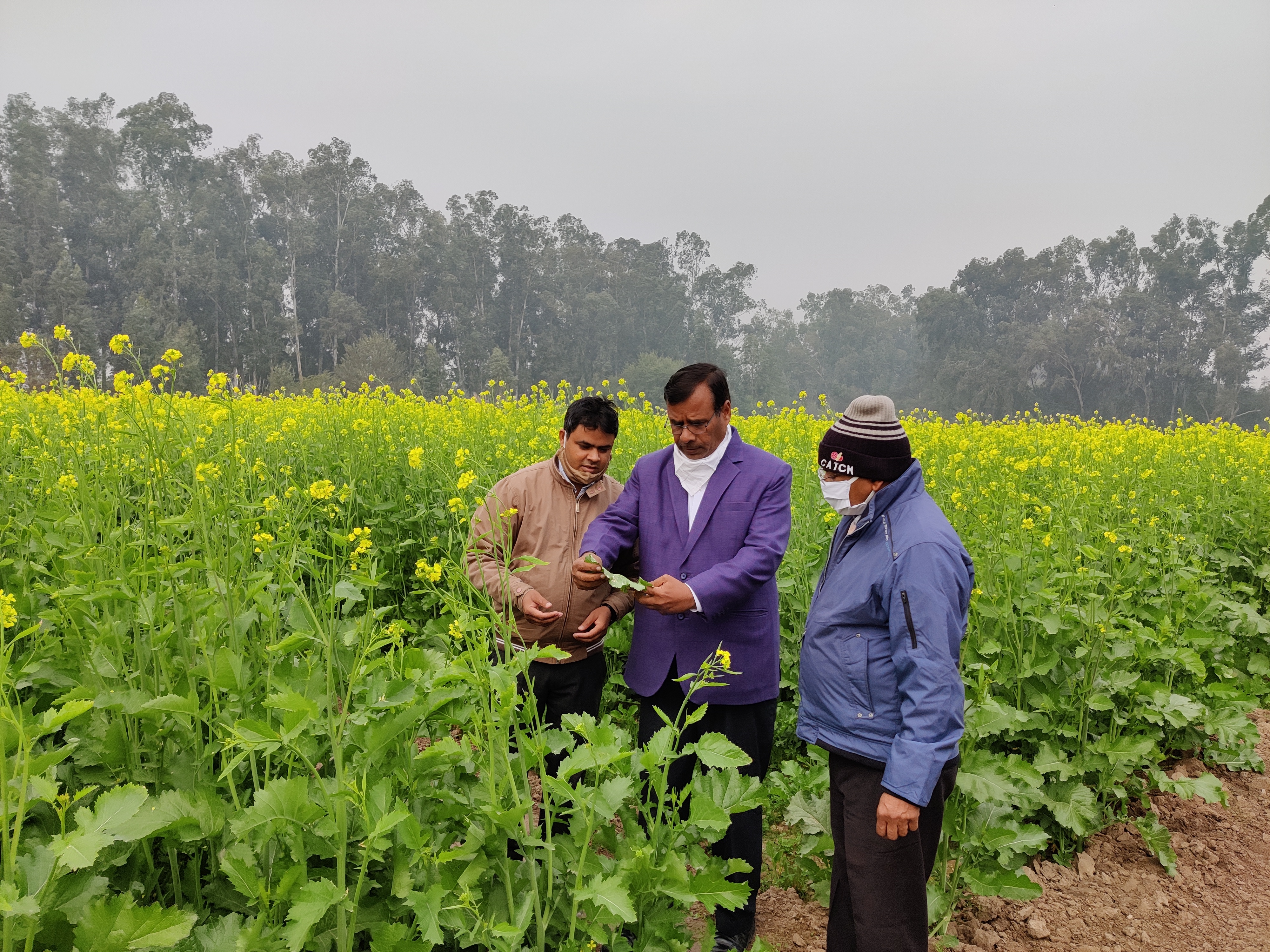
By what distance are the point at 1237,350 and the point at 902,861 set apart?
6464 cm

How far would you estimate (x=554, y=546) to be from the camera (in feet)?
8.92

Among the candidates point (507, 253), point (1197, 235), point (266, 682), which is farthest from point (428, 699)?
point (1197, 235)

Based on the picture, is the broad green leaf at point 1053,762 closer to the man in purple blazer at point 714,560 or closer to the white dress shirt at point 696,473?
the man in purple blazer at point 714,560

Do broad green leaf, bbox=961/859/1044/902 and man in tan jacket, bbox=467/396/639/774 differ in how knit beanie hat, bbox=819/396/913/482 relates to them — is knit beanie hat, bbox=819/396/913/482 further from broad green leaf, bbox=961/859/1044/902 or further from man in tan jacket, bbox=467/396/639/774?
broad green leaf, bbox=961/859/1044/902

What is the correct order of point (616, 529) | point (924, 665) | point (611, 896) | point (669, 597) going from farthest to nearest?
point (616, 529) → point (669, 597) → point (924, 665) → point (611, 896)

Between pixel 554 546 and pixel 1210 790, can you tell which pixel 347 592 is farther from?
pixel 1210 790

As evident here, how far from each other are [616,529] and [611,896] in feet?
4.76

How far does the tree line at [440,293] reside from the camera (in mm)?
47125

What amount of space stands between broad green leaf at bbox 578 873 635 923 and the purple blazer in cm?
116

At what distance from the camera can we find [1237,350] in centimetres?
5191

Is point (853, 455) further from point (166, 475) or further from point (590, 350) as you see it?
point (590, 350)

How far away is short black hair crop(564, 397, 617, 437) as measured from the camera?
2664mm

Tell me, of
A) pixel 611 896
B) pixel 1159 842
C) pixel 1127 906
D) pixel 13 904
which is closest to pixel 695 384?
pixel 611 896

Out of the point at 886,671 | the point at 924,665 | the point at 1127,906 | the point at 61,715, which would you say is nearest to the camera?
the point at 61,715
